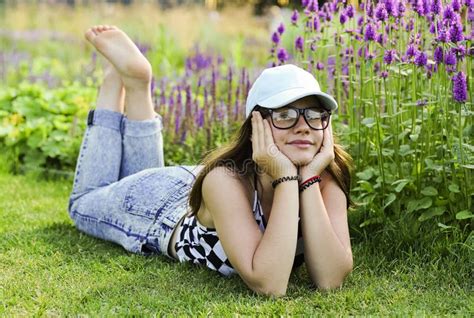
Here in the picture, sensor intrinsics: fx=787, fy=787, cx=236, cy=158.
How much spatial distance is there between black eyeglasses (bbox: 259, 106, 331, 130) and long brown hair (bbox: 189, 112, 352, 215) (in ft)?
0.48

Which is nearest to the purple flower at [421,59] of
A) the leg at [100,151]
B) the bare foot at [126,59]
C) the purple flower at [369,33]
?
the purple flower at [369,33]

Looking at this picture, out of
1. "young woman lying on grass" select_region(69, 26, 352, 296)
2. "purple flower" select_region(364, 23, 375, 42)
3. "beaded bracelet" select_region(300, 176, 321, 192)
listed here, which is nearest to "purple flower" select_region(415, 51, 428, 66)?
"purple flower" select_region(364, 23, 375, 42)

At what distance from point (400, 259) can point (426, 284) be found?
0.25m

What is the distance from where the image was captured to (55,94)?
518 cm

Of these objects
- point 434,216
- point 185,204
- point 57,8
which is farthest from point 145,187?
point 57,8

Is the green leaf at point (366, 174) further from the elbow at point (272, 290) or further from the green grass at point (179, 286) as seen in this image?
the elbow at point (272, 290)

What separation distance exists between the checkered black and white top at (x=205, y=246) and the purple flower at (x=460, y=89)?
29.1 inches

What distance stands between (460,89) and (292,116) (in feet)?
2.11

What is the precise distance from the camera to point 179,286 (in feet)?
9.22

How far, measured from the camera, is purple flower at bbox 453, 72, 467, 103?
279 centimetres

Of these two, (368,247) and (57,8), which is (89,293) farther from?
(57,8)

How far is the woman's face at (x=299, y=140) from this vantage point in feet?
8.65

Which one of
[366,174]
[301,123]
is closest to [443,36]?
[301,123]

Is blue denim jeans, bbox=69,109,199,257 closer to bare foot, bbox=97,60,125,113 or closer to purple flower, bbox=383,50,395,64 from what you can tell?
bare foot, bbox=97,60,125,113
